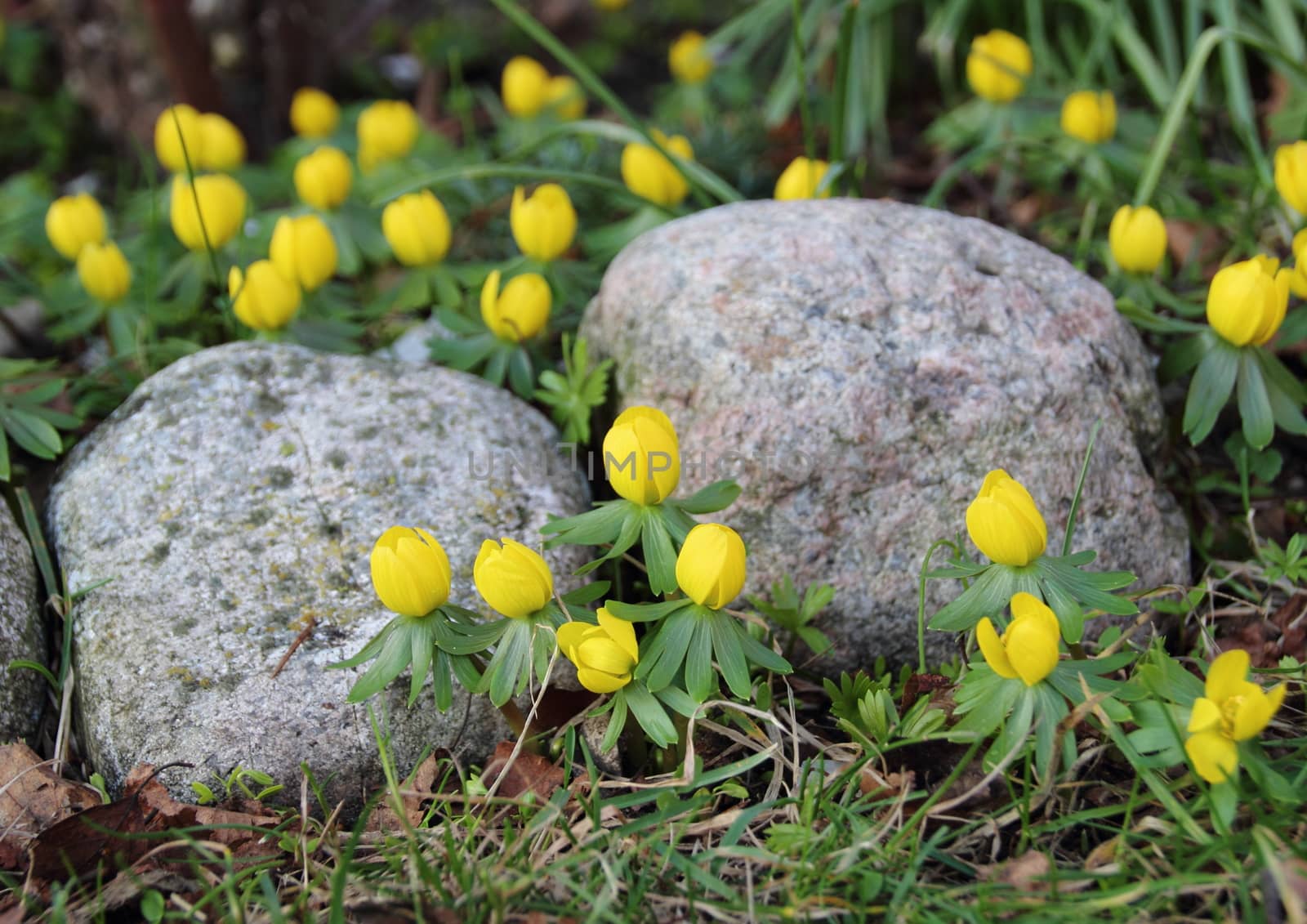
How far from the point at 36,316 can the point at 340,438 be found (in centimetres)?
134

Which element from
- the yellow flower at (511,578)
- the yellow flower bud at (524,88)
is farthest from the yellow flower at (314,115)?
the yellow flower at (511,578)

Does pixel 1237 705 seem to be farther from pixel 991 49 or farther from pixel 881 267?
pixel 991 49

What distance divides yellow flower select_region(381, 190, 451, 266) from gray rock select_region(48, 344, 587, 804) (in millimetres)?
388

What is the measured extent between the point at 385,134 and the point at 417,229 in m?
0.69

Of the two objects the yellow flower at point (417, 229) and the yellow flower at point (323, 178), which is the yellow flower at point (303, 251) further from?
the yellow flower at point (323, 178)

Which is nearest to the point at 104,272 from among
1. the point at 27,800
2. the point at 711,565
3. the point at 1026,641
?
the point at 27,800

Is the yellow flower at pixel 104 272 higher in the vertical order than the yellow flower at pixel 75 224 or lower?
lower

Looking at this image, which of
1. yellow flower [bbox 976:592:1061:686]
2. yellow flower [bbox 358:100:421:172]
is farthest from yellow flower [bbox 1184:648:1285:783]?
yellow flower [bbox 358:100:421:172]

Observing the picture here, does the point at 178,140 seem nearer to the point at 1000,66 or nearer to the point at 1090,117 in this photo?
the point at 1000,66

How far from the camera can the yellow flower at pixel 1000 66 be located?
2.91 metres

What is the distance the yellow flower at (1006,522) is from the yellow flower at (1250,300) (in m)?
0.72

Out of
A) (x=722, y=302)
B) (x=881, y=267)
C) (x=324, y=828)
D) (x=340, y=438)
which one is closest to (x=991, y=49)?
(x=881, y=267)

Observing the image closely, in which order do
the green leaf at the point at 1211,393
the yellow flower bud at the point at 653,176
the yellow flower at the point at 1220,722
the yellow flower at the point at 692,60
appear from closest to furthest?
the yellow flower at the point at 1220,722 < the green leaf at the point at 1211,393 < the yellow flower bud at the point at 653,176 < the yellow flower at the point at 692,60

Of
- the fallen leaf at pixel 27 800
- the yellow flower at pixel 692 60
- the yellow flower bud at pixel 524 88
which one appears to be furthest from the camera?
the yellow flower at pixel 692 60
